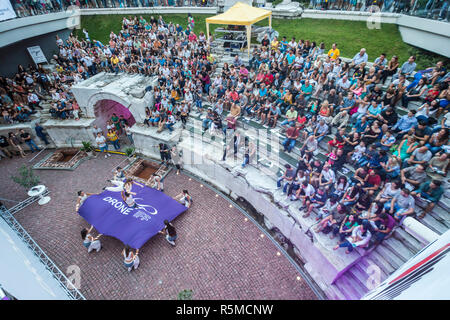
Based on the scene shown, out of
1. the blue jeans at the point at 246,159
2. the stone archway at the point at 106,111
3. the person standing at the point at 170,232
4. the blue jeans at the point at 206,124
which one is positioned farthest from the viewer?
the stone archway at the point at 106,111

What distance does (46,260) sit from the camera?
28.3ft

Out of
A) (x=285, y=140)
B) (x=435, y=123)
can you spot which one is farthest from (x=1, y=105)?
(x=435, y=123)

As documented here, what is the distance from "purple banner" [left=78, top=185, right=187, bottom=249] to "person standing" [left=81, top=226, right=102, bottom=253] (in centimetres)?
40

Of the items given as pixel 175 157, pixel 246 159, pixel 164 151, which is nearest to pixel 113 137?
pixel 164 151

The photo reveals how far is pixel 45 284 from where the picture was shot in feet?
22.8

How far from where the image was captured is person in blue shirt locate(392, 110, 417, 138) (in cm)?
824

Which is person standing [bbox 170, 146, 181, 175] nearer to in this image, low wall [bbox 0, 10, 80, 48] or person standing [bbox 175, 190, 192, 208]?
person standing [bbox 175, 190, 192, 208]

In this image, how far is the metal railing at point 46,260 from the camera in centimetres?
754

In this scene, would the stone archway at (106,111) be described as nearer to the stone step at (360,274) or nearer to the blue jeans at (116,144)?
the blue jeans at (116,144)

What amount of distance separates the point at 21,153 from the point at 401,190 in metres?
20.4

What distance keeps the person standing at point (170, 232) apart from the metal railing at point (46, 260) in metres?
3.21

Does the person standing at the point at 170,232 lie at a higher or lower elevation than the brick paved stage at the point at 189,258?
higher

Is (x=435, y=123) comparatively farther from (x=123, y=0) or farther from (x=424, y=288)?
(x=123, y=0)

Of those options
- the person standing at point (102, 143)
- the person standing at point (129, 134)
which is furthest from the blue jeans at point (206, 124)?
the person standing at point (102, 143)
